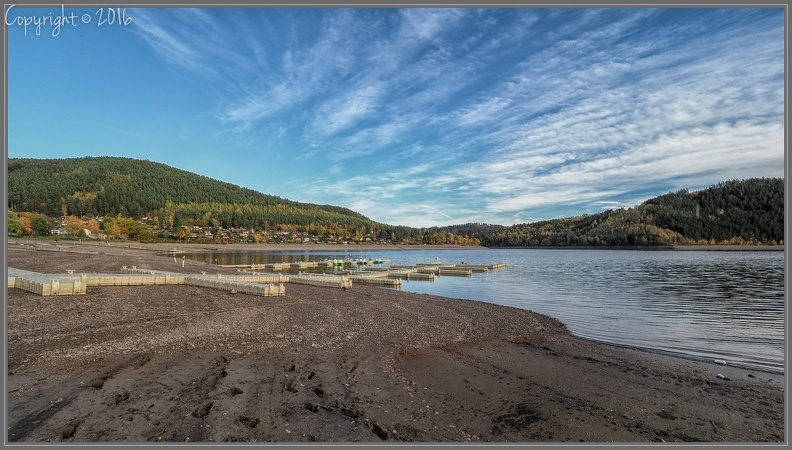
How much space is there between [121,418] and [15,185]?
209 meters

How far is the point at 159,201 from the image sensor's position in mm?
176625

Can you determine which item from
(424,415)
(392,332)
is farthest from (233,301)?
(424,415)

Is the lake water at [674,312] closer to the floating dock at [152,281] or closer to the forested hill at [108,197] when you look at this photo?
the floating dock at [152,281]

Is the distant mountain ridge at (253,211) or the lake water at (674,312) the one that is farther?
the distant mountain ridge at (253,211)

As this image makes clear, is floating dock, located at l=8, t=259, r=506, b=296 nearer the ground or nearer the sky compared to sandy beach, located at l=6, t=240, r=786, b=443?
nearer the sky

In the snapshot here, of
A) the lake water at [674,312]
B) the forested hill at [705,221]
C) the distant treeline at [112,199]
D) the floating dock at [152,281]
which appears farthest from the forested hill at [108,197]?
A: the forested hill at [705,221]

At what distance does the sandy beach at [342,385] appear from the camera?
617 cm

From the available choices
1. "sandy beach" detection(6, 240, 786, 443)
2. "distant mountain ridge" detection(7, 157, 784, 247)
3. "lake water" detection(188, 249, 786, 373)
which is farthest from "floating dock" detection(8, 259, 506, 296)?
"distant mountain ridge" detection(7, 157, 784, 247)

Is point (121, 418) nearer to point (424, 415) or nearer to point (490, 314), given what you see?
point (424, 415)

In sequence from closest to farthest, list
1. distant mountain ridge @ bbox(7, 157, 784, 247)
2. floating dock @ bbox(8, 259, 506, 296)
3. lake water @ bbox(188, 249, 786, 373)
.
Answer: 1. lake water @ bbox(188, 249, 786, 373)
2. floating dock @ bbox(8, 259, 506, 296)
3. distant mountain ridge @ bbox(7, 157, 784, 247)

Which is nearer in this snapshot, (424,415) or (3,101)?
(3,101)

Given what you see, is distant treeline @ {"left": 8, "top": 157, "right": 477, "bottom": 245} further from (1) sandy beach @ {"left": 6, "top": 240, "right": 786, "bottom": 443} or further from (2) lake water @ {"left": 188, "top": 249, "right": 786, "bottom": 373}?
(1) sandy beach @ {"left": 6, "top": 240, "right": 786, "bottom": 443}

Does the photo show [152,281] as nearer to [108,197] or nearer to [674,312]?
[674,312]

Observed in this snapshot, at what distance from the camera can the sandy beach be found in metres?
6.17
